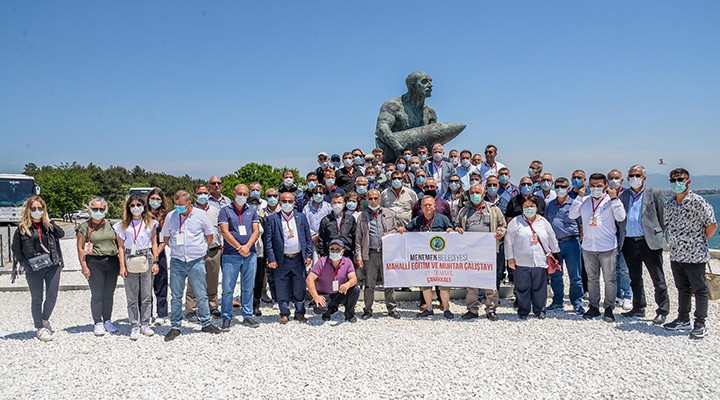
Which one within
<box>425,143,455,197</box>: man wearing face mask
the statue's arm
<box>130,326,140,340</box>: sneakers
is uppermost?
the statue's arm

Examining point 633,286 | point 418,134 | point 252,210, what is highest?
point 418,134

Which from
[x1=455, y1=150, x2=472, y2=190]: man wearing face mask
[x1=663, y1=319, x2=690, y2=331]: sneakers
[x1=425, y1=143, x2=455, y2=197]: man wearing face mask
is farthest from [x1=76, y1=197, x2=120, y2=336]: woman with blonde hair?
[x1=663, y1=319, x2=690, y2=331]: sneakers

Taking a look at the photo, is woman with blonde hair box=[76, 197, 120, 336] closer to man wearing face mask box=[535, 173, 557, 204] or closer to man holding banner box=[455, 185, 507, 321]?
man holding banner box=[455, 185, 507, 321]

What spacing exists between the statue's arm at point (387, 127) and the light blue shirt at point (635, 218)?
5.73 metres

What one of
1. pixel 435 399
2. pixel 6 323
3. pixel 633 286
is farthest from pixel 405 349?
pixel 6 323

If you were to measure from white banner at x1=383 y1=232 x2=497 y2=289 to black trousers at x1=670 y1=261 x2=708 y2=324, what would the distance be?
2.39 metres

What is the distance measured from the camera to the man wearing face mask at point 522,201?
24.3 ft

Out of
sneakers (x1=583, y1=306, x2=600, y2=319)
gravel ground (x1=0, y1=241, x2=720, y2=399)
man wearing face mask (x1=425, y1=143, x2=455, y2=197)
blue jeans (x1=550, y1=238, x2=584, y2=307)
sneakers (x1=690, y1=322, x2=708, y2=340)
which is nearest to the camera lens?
gravel ground (x1=0, y1=241, x2=720, y2=399)

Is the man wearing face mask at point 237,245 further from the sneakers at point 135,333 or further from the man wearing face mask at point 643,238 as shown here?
the man wearing face mask at point 643,238

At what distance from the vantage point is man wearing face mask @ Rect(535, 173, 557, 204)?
813cm

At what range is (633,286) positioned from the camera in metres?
7.00

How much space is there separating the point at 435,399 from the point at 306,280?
131 inches

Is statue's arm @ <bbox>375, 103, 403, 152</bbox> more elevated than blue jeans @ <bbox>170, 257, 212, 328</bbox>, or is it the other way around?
statue's arm @ <bbox>375, 103, 403, 152</bbox>

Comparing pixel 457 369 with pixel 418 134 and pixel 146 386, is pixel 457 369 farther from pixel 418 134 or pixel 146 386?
pixel 418 134
